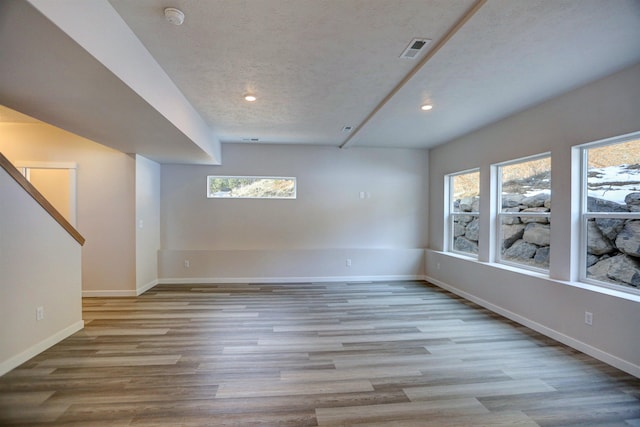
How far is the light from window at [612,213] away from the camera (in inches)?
103

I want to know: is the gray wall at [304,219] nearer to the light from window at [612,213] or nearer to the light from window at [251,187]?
the light from window at [251,187]

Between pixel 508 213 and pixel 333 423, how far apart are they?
11.7 ft

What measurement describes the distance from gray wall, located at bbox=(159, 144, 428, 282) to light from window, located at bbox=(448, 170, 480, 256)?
65 cm

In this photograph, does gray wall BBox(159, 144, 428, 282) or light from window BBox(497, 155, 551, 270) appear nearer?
light from window BBox(497, 155, 551, 270)

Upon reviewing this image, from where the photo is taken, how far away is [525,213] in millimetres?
3738

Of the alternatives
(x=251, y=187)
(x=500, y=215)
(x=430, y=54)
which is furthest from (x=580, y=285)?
(x=251, y=187)

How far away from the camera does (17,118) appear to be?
3994mm

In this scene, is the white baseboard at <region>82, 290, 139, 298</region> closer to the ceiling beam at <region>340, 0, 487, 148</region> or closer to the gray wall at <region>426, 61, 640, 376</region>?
the ceiling beam at <region>340, 0, 487, 148</region>

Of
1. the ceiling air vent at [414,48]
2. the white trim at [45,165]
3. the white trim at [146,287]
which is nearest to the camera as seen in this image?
the ceiling air vent at [414,48]

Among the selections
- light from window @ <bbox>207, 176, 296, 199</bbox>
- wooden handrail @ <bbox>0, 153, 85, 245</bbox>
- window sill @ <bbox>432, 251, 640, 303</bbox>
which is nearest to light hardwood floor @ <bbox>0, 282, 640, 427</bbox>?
window sill @ <bbox>432, 251, 640, 303</bbox>

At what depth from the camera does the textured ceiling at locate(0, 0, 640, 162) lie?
5.97ft

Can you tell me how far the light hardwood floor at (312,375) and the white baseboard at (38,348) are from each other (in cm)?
7

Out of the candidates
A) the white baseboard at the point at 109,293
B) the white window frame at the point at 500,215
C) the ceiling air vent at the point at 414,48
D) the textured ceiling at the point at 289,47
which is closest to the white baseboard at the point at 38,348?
the white baseboard at the point at 109,293

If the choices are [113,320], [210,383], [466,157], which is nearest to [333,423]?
[210,383]
